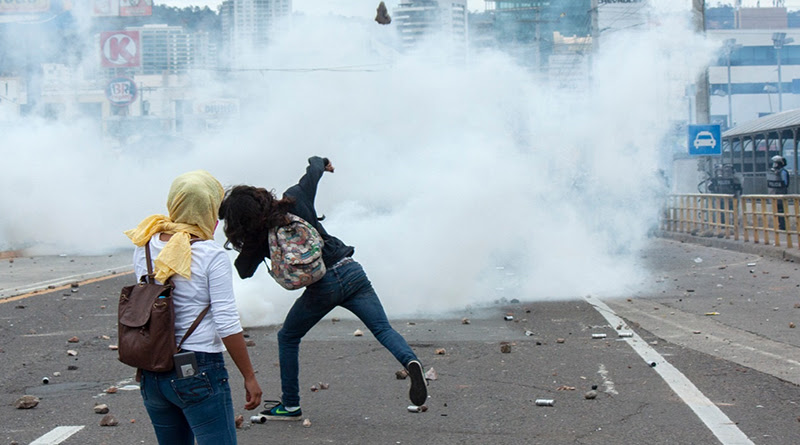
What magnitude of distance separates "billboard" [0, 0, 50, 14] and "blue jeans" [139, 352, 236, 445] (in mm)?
25772

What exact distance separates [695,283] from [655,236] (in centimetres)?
1281

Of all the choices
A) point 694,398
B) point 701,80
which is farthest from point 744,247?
point 694,398

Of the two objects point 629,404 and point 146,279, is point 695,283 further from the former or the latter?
point 146,279

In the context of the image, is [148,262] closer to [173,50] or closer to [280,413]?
[280,413]

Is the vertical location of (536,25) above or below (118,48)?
below

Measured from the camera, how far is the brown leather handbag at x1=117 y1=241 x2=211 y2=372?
10.5ft

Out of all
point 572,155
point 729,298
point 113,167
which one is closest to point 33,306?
point 729,298

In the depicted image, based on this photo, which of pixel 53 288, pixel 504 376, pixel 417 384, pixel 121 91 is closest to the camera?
pixel 417 384

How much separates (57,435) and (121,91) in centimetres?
3346

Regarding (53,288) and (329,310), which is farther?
(53,288)

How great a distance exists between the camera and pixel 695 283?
1383 centimetres

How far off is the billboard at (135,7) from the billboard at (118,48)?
2.67 feet

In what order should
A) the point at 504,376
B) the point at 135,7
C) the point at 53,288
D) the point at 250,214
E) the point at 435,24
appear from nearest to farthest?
the point at 250,214
the point at 504,376
the point at 53,288
the point at 435,24
the point at 135,7

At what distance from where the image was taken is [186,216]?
3.39 m
